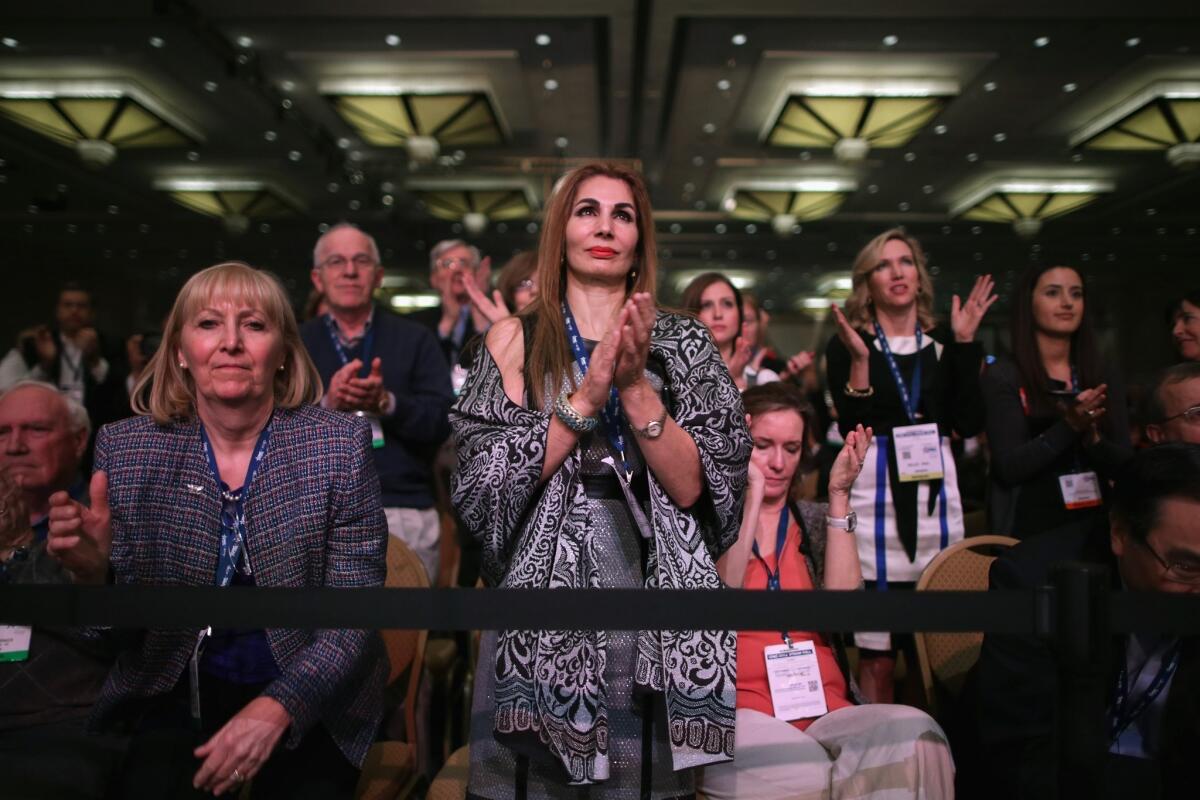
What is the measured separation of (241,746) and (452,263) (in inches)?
119

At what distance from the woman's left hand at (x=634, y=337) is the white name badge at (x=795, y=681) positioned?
86 cm

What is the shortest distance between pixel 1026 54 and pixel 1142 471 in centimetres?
635

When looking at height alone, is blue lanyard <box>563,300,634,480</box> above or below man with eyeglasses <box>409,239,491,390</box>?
below

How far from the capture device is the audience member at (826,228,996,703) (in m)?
2.81

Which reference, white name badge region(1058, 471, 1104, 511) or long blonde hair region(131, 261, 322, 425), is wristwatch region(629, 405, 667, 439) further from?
white name badge region(1058, 471, 1104, 511)

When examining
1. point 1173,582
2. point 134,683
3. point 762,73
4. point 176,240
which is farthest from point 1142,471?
point 176,240

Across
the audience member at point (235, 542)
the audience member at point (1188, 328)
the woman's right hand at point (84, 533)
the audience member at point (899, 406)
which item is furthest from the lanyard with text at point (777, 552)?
the audience member at point (1188, 328)

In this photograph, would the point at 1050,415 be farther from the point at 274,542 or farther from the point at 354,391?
the point at 274,542

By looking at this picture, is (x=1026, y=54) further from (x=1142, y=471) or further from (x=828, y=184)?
(x=1142, y=471)

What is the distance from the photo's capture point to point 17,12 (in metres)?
6.25

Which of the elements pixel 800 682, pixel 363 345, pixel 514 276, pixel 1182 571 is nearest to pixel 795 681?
pixel 800 682

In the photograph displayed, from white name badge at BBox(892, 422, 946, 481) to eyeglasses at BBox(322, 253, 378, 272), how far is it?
6.18 feet

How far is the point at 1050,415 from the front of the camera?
9.75 feet

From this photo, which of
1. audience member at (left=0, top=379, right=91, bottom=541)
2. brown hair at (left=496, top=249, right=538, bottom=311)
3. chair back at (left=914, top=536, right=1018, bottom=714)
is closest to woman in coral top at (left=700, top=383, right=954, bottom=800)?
chair back at (left=914, top=536, right=1018, bottom=714)
